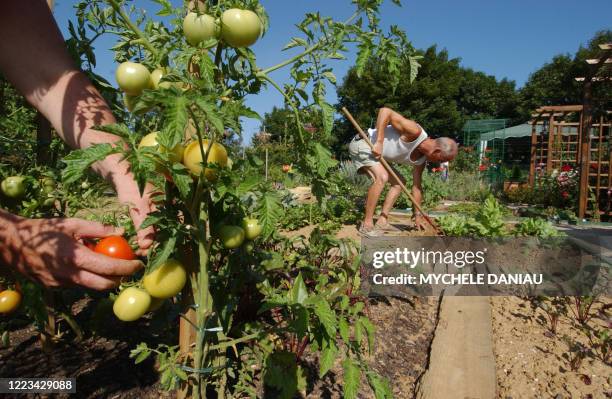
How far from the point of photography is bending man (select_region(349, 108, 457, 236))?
4.98 metres

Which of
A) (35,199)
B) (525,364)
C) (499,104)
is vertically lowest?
(525,364)

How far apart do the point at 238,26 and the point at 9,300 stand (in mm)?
1293

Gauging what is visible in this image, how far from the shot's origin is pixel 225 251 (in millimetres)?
1325

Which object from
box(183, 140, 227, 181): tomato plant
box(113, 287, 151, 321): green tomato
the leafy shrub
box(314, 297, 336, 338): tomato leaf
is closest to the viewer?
box(183, 140, 227, 181): tomato plant

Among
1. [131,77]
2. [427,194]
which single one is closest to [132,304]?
[131,77]

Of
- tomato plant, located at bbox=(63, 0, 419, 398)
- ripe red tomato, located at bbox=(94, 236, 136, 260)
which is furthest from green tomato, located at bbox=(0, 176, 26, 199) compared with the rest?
ripe red tomato, located at bbox=(94, 236, 136, 260)

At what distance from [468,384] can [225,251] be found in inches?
56.0

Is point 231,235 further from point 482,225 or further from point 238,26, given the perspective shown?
point 482,225

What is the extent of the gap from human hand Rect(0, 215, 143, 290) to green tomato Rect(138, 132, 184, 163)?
1.11 ft

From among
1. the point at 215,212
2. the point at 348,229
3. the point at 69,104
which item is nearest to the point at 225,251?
the point at 215,212

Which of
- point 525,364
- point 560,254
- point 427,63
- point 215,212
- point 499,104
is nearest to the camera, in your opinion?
point 215,212

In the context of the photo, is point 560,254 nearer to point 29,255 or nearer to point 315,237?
point 315,237

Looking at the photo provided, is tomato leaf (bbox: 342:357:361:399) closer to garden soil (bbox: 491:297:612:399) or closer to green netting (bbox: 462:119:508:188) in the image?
garden soil (bbox: 491:297:612:399)

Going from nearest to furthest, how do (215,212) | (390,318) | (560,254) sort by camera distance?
(215,212) < (390,318) < (560,254)
